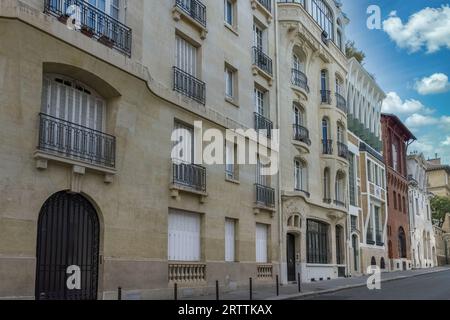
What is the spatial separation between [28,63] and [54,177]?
9.03 ft

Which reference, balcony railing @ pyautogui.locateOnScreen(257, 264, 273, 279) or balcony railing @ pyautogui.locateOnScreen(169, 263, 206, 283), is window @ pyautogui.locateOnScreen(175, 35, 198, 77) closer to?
balcony railing @ pyautogui.locateOnScreen(169, 263, 206, 283)

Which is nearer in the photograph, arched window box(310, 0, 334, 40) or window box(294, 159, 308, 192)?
window box(294, 159, 308, 192)

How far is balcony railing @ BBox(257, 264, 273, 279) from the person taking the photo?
2274cm

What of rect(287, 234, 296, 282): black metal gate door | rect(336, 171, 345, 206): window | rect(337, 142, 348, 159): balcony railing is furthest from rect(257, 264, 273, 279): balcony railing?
rect(337, 142, 348, 159): balcony railing

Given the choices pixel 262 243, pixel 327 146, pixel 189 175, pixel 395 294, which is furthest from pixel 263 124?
pixel 395 294

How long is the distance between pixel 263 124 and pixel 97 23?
10712 millimetres

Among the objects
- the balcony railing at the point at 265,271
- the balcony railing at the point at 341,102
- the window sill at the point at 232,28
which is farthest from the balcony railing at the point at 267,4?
the balcony railing at the point at 265,271

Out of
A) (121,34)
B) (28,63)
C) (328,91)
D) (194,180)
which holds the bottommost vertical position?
(194,180)

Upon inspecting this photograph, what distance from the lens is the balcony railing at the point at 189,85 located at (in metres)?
18.5

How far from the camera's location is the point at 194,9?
19.8m

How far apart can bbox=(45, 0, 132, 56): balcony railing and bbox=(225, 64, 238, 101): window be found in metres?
6.49

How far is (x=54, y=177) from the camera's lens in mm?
13562
